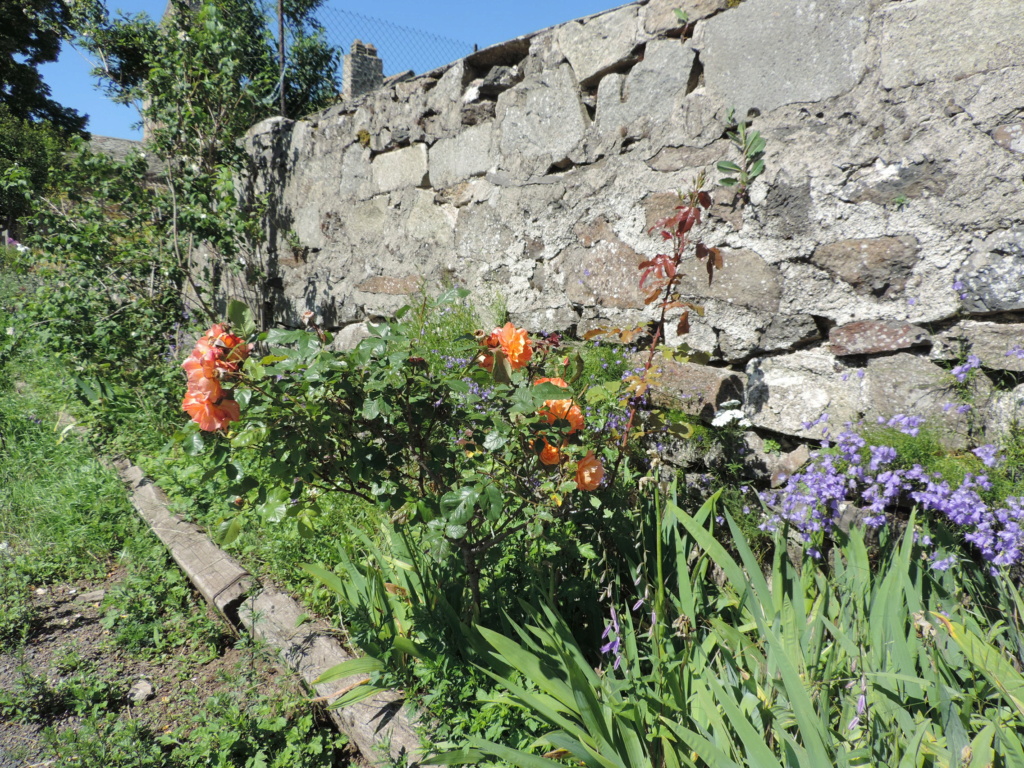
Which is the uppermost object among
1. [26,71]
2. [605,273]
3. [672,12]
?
[26,71]

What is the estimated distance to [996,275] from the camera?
5.96 ft

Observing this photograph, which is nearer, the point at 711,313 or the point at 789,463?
the point at 789,463

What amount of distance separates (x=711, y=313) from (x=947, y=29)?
1.06 m

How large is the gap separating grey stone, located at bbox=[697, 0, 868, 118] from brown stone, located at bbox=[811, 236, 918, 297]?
49 cm

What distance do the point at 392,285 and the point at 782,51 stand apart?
7.47 ft

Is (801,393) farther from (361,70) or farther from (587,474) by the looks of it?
→ (361,70)

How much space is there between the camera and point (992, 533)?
1.55 meters

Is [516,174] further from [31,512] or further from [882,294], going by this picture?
[31,512]

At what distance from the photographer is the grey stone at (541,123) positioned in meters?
2.80

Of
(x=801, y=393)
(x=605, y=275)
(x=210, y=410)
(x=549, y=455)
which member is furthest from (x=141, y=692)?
(x=801, y=393)

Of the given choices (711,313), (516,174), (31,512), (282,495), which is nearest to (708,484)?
(711,313)

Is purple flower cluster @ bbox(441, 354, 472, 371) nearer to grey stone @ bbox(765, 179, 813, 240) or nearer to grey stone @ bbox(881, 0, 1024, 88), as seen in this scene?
grey stone @ bbox(765, 179, 813, 240)

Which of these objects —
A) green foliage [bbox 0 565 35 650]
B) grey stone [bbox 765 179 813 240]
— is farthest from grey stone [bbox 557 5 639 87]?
green foliage [bbox 0 565 35 650]

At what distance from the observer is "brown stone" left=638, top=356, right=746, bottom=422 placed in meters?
2.38
